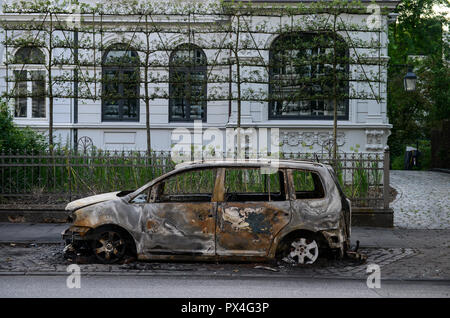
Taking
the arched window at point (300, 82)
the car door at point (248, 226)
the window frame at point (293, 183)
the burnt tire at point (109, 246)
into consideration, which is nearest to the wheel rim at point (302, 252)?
the car door at point (248, 226)

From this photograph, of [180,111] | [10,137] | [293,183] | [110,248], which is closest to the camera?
[110,248]

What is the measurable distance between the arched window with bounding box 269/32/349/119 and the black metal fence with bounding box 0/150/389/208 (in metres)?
5.89

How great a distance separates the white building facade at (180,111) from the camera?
19781mm

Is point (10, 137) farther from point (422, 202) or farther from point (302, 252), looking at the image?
point (422, 202)

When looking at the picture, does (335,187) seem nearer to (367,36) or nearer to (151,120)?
(367,36)

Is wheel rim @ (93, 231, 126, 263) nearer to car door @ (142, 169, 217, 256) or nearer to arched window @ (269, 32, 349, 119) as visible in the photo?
car door @ (142, 169, 217, 256)

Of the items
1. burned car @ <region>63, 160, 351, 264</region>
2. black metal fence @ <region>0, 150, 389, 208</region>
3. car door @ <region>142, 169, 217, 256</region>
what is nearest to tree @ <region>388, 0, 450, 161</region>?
black metal fence @ <region>0, 150, 389, 208</region>

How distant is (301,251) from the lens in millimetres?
8320

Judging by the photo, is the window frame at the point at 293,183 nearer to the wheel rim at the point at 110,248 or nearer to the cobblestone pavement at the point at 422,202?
the wheel rim at the point at 110,248

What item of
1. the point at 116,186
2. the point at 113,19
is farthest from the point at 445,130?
the point at 116,186

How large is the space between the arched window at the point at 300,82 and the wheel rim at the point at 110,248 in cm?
1063

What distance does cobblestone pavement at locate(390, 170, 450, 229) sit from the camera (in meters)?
12.9

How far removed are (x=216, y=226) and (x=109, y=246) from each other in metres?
1.63

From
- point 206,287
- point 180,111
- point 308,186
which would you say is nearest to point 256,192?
point 308,186
